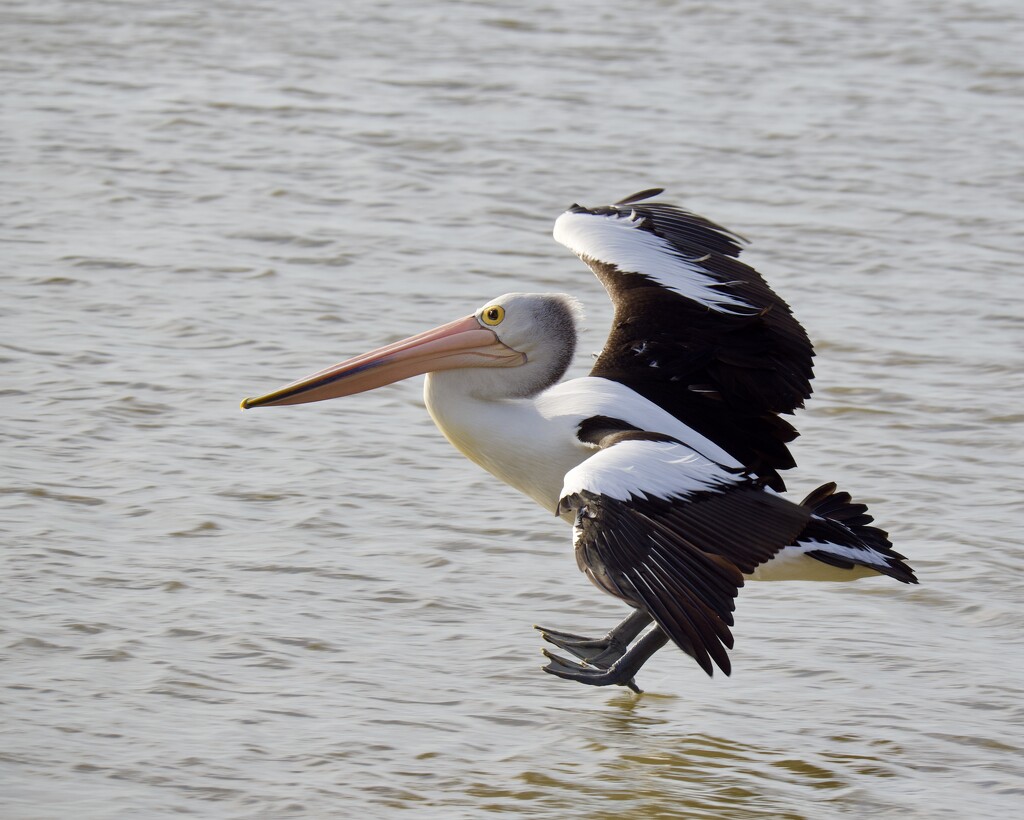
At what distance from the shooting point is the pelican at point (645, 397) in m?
4.39

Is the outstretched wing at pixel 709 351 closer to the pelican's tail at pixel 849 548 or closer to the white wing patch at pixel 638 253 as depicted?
the white wing patch at pixel 638 253

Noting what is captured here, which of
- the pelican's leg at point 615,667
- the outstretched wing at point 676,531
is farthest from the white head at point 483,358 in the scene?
the pelican's leg at point 615,667

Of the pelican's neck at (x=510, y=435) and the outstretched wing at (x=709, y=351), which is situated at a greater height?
the outstretched wing at (x=709, y=351)

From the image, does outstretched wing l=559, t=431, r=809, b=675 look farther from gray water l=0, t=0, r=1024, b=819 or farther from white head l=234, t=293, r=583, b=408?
white head l=234, t=293, r=583, b=408

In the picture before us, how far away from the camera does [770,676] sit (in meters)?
4.73

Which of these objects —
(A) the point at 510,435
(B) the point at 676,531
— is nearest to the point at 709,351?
(A) the point at 510,435

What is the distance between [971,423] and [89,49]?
771 centimetres

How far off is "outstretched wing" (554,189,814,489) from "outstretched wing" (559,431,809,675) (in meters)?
0.56

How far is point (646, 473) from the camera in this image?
4.05 meters

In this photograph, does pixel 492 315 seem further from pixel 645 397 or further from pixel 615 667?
pixel 615 667

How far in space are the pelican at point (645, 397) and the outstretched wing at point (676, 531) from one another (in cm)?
1

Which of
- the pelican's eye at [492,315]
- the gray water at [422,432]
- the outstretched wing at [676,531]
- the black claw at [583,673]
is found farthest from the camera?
the pelican's eye at [492,315]

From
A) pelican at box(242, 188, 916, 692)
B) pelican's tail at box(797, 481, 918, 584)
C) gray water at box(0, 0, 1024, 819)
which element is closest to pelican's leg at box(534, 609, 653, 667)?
pelican at box(242, 188, 916, 692)

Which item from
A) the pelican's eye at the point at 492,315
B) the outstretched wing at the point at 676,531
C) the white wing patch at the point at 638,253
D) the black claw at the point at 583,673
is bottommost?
the black claw at the point at 583,673
